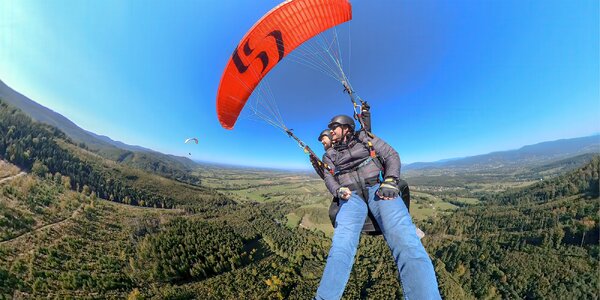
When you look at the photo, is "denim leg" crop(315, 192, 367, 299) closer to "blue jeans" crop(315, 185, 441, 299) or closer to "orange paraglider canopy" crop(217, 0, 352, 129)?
"blue jeans" crop(315, 185, 441, 299)

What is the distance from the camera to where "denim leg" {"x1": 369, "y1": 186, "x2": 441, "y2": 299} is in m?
3.05

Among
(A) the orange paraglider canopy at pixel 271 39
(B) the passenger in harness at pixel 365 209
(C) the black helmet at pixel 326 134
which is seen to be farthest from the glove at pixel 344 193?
(A) the orange paraglider canopy at pixel 271 39

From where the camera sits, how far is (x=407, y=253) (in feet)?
10.9

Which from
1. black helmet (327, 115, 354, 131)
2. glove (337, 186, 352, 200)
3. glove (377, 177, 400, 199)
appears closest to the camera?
glove (377, 177, 400, 199)

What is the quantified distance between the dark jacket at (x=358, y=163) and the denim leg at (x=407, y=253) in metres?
0.72

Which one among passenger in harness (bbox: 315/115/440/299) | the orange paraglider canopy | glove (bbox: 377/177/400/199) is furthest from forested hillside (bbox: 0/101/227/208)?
glove (bbox: 377/177/400/199)

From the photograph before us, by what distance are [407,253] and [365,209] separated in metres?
1.33

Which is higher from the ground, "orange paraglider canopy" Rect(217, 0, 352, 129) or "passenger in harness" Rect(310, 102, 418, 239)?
"orange paraglider canopy" Rect(217, 0, 352, 129)

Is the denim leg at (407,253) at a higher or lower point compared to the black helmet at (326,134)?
lower

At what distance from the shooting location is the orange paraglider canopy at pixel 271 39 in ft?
26.6

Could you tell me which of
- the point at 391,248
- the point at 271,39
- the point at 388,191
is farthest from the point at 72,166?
the point at 391,248

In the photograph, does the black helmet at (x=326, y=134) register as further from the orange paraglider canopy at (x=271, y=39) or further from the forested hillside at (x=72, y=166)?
the forested hillside at (x=72, y=166)

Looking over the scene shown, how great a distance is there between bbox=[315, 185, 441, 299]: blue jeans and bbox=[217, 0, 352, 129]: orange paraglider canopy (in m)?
6.46

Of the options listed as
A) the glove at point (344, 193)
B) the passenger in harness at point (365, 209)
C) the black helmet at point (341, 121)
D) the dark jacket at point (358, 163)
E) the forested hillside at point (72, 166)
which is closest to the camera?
the passenger in harness at point (365, 209)
